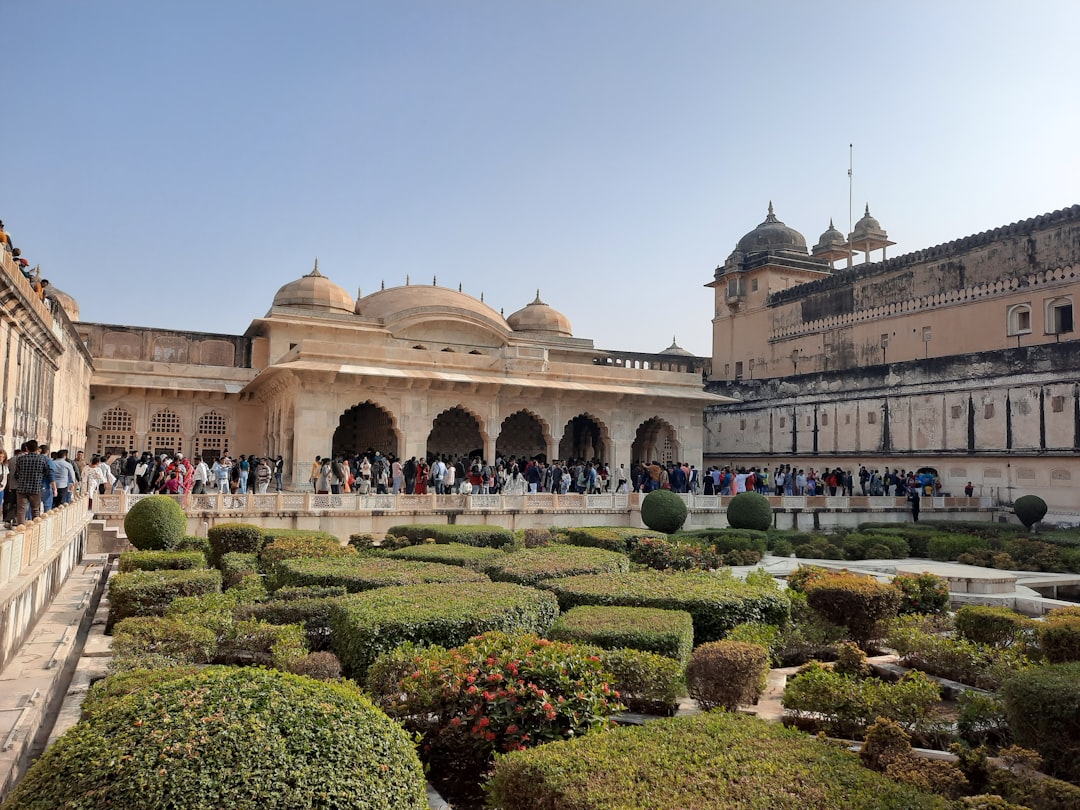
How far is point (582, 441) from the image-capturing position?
90.2 feet

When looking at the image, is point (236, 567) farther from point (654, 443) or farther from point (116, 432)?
point (654, 443)

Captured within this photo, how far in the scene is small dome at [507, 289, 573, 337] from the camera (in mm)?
30484

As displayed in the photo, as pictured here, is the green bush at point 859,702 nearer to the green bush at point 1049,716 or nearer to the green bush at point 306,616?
the green bush at point 1049,716

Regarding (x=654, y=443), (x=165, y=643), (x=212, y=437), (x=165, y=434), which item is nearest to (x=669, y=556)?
(x=165, y=643)

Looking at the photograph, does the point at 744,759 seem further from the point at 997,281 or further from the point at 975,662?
the point at 997,281

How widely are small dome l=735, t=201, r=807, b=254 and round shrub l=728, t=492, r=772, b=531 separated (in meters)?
20.1

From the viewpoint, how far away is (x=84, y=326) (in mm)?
24344

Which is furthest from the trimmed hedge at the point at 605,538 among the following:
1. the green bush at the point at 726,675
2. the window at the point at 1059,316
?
the window at the point at 1059,316

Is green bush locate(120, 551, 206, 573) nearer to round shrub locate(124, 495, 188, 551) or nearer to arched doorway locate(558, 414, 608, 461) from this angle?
round shrub locate(124, 495, 188, 551)

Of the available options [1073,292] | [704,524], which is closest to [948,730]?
[704,524]

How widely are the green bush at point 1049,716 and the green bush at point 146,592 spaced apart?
6.90 m

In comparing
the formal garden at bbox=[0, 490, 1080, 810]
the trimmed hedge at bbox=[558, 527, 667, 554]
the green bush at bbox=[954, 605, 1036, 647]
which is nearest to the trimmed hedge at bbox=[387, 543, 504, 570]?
the formal garden at bbox=[0, 490, 1080, 810]

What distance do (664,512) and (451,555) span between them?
22.8ft

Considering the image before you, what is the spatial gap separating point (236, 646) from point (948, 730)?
5050 millimetres
